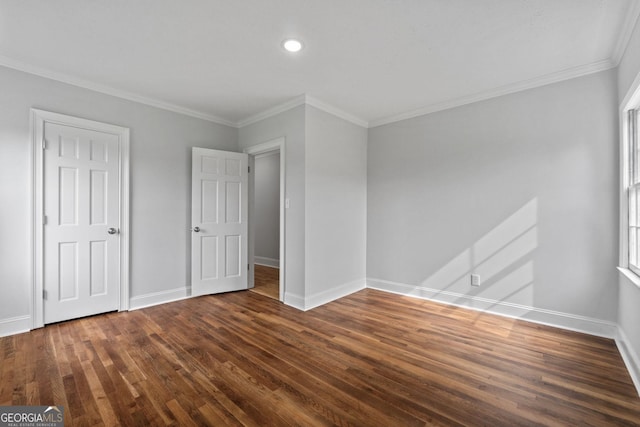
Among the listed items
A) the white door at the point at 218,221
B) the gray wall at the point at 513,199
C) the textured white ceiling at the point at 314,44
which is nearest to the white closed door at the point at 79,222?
the textured white ceiling at the point at 314,44

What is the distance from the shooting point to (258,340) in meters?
2.66

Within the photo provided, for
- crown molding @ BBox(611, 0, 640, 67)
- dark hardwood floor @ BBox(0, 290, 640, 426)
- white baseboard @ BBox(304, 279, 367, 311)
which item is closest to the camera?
dark hardwood floor @ BBox(0, 290, 640, 426)

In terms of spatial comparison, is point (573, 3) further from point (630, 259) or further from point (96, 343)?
point (96, 343)

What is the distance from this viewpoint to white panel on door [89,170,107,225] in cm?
320

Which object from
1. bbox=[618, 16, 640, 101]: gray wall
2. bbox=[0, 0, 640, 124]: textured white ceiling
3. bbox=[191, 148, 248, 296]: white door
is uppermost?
bbox=[0, 0, 640, 124]: textured white ceiling

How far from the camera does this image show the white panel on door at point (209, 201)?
13.1ft

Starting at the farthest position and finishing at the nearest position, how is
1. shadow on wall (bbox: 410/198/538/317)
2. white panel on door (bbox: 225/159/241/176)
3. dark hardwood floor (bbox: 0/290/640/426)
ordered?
1. white panel on door (bbox: 225/159/241/176)
2. shadow on wall (bbox: 410/198/538/317)
3. dark hardwood floor (bbox: 0/290/640/426)

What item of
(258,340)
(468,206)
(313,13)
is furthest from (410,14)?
(258,340)

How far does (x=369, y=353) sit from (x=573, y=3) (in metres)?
2.94

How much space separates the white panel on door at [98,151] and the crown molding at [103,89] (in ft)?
1.92

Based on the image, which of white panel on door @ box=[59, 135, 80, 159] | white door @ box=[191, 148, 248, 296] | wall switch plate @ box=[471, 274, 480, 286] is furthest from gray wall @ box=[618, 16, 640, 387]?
white panel on door @ box=[59, 135, 80, 159]

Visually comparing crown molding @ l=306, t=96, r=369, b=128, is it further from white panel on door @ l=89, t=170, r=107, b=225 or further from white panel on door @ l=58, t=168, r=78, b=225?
white panel on door @ l=58, t=168, r=78, b=225

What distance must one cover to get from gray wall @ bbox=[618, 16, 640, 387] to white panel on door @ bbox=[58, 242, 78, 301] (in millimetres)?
4909

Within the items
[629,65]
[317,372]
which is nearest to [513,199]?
[629,65]
